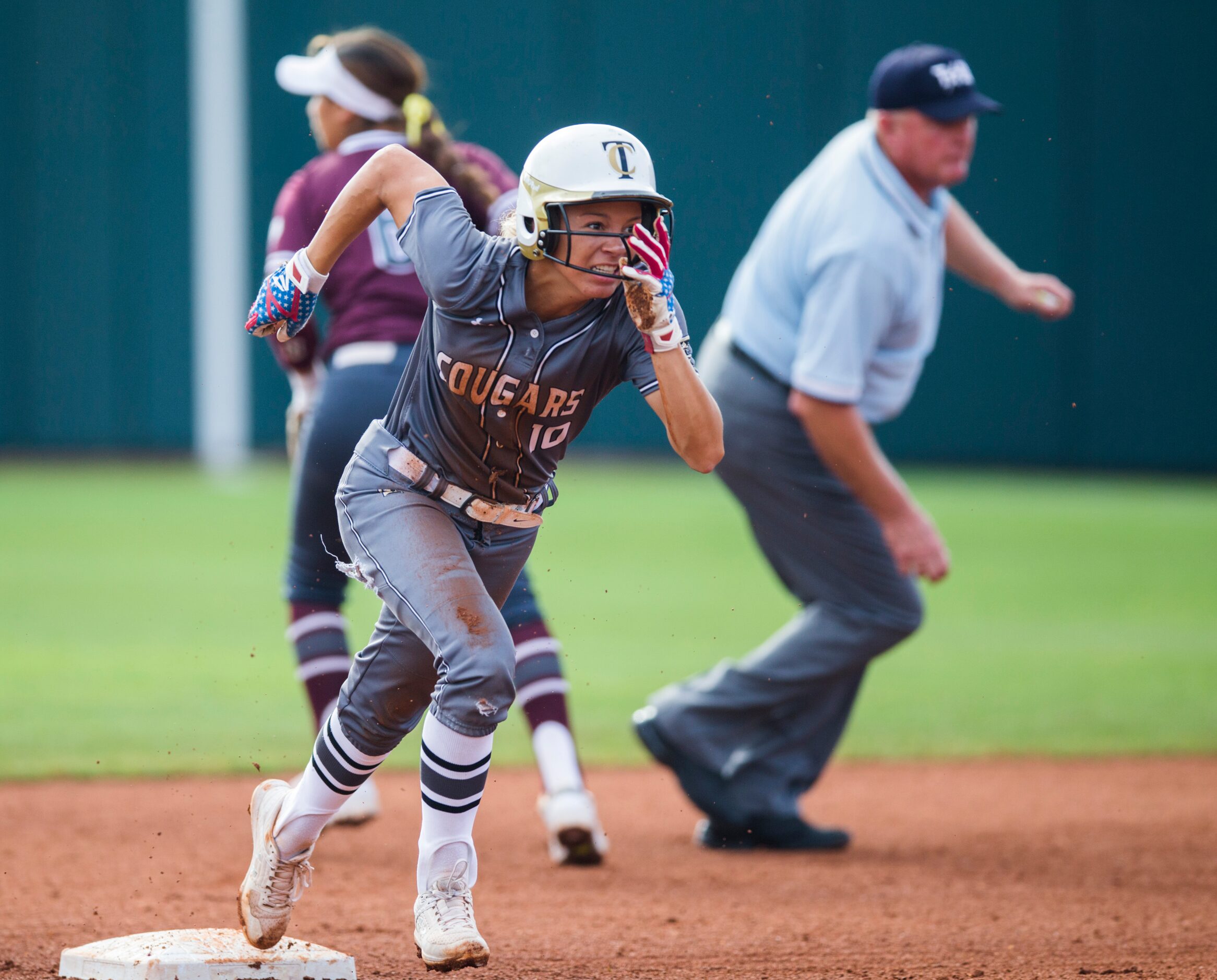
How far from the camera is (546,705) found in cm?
447

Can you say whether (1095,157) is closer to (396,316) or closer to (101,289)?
(101,289)

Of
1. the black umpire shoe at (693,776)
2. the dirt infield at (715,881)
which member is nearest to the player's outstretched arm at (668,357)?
the dirt infield at (715,881)

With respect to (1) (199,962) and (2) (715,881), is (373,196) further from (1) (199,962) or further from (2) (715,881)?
(2) (715,881)

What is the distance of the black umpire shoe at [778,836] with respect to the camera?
186 inches

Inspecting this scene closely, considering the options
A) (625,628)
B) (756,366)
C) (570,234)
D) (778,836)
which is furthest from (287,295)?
(625,628)

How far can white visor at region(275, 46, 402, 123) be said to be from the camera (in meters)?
4.43

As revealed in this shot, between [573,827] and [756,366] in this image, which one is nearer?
[573,827]

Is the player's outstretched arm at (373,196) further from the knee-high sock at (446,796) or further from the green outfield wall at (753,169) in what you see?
the green outfield wall at (753,169)

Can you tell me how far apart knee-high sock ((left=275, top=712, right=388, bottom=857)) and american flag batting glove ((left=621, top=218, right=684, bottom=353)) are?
3.55 feet

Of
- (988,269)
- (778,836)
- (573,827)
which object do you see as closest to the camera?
(573,827)

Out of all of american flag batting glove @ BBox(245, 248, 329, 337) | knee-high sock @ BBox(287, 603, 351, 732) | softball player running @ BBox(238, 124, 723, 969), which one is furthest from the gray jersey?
knee-high sock @ BBox(287, 603, 351, 732)

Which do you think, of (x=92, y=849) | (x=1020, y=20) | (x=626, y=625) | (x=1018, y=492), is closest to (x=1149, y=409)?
(x=1018, y=492)

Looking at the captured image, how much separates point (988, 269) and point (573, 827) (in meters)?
2.40

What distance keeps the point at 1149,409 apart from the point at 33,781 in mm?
14358
